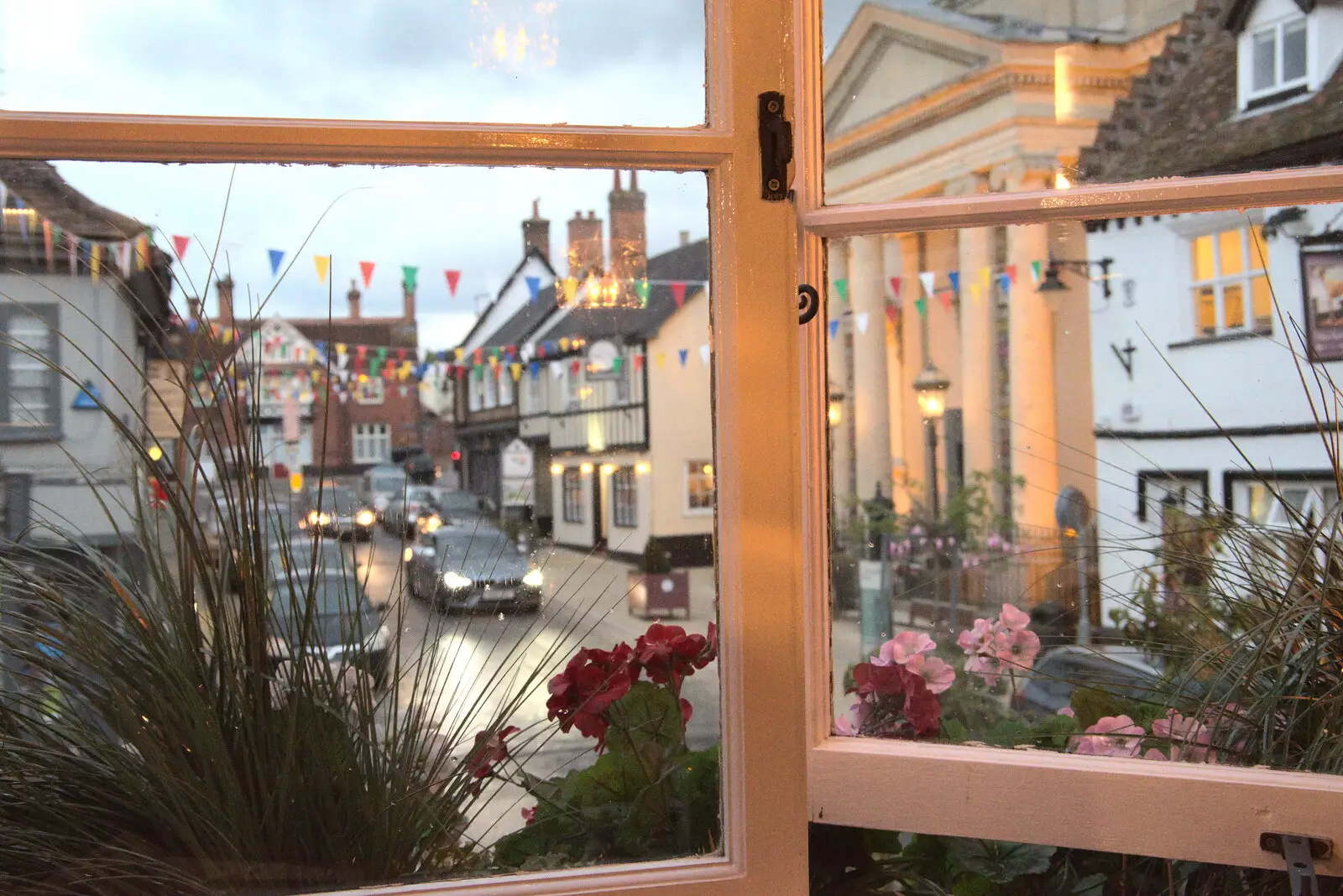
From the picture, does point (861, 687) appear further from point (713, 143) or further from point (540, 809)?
point (713, 143)

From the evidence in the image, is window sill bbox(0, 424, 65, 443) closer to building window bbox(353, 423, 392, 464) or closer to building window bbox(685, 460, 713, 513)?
building window bbox(353, 423, 392, 464)

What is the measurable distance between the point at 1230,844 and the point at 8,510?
1048mm

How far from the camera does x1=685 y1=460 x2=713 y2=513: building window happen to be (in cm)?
89

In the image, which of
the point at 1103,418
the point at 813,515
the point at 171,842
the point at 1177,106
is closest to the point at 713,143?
the point at 813,515

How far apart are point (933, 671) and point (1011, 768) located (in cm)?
24

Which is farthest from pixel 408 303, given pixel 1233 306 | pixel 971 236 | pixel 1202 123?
pixel 971 236

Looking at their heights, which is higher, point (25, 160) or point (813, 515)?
point (25, 160)

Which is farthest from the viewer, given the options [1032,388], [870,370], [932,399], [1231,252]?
[932,399]

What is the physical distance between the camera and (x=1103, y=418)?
13.3 feet

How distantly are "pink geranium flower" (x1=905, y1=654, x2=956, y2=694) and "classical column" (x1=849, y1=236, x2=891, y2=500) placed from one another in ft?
5.26

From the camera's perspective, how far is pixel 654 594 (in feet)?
3.20

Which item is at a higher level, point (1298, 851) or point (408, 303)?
point (408, 303)

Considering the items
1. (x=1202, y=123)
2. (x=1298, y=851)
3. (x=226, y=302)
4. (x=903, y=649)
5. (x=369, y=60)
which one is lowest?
(x=1298, y=851)

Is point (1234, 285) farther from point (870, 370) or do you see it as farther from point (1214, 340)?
point (870, 370)
